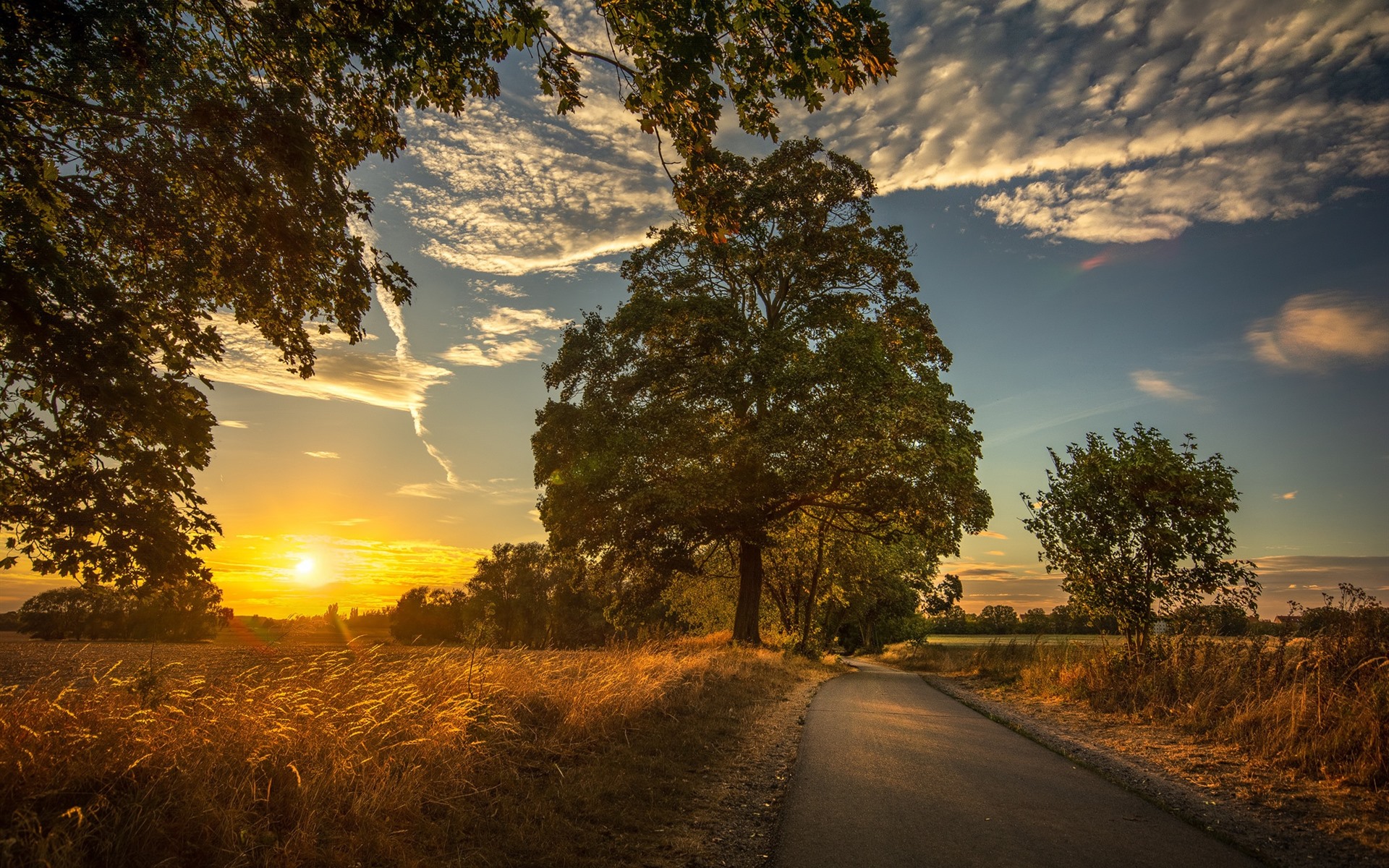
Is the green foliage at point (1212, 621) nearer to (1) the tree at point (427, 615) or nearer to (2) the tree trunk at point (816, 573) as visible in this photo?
(2) the tree trunk at point (816, 573)

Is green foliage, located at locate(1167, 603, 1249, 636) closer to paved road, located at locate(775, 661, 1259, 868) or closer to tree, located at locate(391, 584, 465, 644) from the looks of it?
paved road, located at locate(775, 661, 1259, 868)

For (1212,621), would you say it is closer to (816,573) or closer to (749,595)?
(749,595)

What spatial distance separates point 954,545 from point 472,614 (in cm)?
5058

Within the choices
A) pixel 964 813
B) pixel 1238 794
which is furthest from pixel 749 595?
pixel 964 813

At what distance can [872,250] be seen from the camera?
22.0 m

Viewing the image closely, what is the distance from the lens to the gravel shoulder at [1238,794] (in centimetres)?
466

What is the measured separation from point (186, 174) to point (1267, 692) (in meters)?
14.7

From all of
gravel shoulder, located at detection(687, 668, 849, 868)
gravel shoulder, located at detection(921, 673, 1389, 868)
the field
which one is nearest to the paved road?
gravel shoulder, located at detection(687, 668, 849, 868)

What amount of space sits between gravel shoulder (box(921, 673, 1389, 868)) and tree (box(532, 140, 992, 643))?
10.1 meters

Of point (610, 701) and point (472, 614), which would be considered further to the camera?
point (472, 614)

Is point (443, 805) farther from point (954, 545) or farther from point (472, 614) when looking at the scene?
point (472, 614)

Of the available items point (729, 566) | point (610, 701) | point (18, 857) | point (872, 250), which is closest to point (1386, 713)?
point (610, 701)

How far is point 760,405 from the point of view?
21219mm

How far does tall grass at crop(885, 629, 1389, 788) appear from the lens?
639cm
